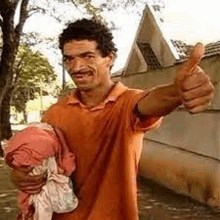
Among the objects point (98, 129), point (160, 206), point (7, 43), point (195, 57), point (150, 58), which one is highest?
point (7, 43)

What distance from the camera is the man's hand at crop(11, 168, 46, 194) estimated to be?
2066 mm

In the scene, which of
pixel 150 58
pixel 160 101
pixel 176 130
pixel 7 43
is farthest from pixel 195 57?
pixel 7 43

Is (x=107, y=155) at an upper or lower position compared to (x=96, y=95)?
lower

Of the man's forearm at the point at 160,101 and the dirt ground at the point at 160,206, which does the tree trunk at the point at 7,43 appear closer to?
the dirt ground at the point at 160,206

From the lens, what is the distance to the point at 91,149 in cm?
207

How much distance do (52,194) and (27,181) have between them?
11 cm

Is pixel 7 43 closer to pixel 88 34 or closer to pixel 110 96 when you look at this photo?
pixel 88 34

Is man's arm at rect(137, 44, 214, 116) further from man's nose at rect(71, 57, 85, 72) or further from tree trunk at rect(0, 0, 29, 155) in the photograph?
tree trunk at rect(0, 0, 29, 155)

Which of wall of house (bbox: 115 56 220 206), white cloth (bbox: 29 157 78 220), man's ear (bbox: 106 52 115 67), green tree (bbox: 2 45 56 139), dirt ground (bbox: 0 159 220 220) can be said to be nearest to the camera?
white cloth (bbox: 29 157 78 220)

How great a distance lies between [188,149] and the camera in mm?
9773

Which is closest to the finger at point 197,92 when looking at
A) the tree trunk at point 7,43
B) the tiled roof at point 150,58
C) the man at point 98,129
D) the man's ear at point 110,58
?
the man at point 98,129

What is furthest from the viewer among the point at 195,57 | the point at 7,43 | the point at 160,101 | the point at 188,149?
the point at 7,43

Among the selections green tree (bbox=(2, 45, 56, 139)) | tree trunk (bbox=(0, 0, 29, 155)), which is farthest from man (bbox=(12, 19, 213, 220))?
green tree (bbox=(2, 45, 56, 139))

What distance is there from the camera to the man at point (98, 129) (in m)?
2.02
